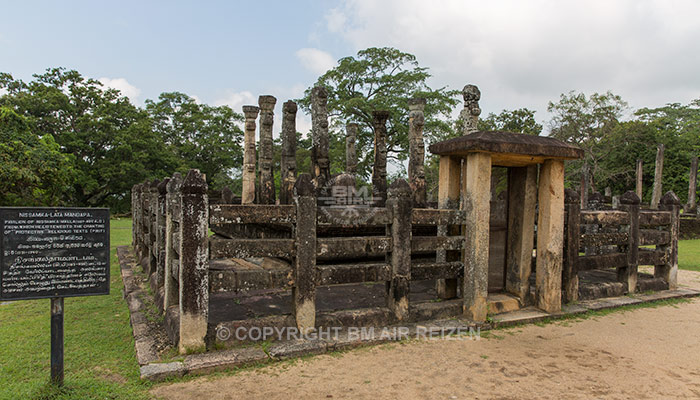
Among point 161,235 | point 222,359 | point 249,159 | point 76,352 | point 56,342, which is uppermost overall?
point 249,159

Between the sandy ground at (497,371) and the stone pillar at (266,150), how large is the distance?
24.0 feet

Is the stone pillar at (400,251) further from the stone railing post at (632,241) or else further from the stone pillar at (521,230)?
the stone railing post at (632,241)

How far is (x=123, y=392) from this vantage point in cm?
347

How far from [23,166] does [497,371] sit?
17324mm

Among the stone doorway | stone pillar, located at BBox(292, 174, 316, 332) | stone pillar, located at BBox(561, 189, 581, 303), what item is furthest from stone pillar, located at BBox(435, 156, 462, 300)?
stone pillar, located at BBox(292, 174, 316, 332)

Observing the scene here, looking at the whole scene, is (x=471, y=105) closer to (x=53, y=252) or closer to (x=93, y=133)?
(x=53, y=252)

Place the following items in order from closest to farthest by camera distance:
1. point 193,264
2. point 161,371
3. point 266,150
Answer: point 161,371, point 193,264, point 266,150

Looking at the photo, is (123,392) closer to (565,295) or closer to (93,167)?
(565,295)

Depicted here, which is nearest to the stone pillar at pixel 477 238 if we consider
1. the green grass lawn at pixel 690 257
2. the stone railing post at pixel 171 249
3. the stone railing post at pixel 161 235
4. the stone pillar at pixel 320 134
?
the stone railing post at pixel 171 249

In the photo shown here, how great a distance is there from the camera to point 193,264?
13.9 ft

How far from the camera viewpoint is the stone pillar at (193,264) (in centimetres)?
416

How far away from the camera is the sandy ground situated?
357cm

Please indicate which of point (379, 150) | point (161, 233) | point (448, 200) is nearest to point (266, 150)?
point (379, 150)

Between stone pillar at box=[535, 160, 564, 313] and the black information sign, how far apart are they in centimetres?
525
